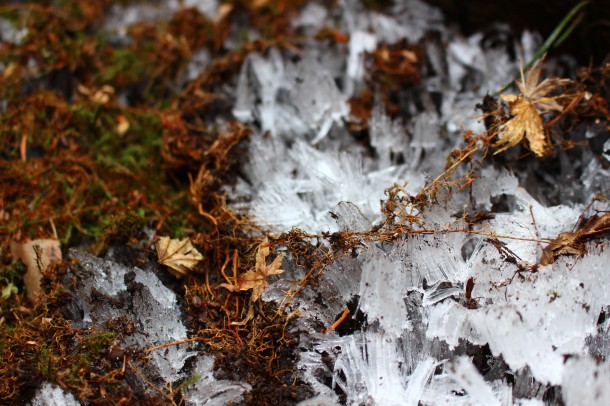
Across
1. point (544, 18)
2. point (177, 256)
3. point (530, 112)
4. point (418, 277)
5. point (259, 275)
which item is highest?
point (544, 18)

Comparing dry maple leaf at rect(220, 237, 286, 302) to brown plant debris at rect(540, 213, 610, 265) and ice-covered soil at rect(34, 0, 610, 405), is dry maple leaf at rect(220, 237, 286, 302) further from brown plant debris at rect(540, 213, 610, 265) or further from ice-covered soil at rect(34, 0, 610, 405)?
brown plant debris at rect(540, 213, 610, 265)

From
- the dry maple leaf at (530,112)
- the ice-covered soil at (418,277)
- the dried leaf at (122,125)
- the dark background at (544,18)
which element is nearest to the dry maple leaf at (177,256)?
the ice-covered soil at (418,277)

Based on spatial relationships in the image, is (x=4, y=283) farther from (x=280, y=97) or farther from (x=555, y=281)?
(x=555, y=281)

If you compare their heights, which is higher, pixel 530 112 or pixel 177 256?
pixel 530 112

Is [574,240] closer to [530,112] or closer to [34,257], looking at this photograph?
[530,112]

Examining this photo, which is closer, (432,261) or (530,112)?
(432,261)

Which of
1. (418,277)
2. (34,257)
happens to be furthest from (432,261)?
(34,257)

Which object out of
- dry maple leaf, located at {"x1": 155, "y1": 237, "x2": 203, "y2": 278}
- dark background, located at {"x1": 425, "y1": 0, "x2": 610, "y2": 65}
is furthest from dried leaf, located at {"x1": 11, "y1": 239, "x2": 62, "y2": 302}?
dark background, located at {"x1": 425, "y1": 0, "x2": 610, "y2": 65}
